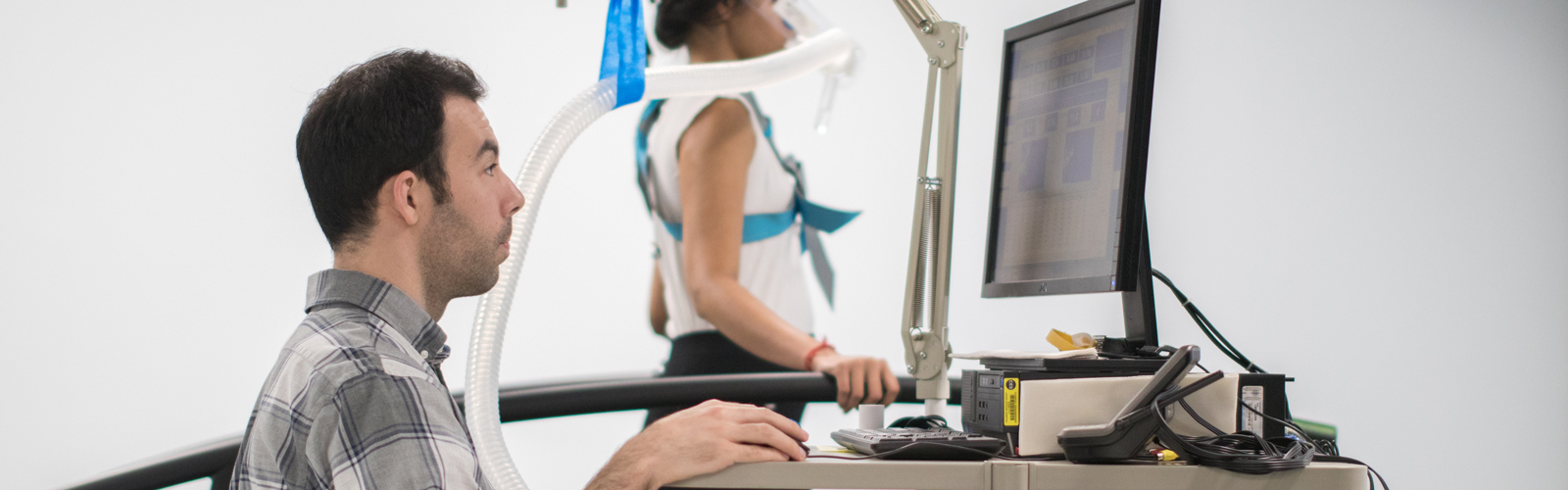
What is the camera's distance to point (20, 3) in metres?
2.11

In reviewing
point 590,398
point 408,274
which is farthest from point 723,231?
point 408,274

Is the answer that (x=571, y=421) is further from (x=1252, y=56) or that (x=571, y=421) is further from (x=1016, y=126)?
(x=1252, y=56)

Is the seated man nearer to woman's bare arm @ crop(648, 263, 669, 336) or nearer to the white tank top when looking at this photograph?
the white tank top

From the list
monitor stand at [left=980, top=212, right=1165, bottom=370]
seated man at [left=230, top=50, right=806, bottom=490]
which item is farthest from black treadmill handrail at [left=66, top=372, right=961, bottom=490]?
seated man at [left=230, top=50, right=806, bottom=490]

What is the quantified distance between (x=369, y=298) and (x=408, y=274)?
60 mm

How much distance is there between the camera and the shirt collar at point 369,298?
2.57 ft

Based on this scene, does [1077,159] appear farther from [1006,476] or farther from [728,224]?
[728,224]

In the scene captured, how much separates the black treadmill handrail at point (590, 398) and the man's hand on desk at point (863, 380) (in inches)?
2.3

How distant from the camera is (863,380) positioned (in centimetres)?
151

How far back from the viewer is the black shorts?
178 cm

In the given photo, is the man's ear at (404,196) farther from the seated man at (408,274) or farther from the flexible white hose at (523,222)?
the flexible white hose at (523,222)

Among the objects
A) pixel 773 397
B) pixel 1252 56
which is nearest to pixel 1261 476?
pixel 773 397

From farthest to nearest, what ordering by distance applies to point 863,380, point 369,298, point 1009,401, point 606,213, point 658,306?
point 606,213, point 658,306, point 863,380, point 1009,401, point 369,298

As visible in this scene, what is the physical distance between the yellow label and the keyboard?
0.11 ft
